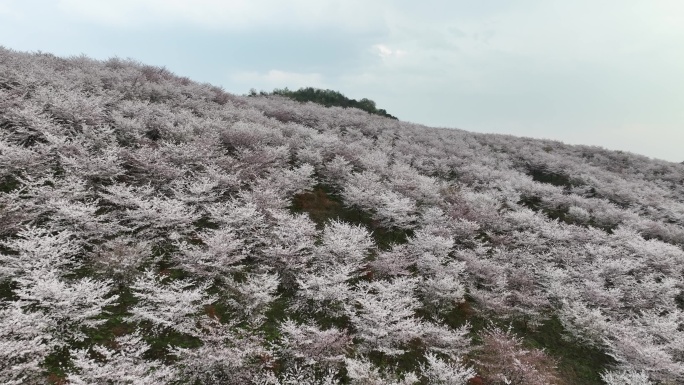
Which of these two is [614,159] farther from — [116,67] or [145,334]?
[116,67]

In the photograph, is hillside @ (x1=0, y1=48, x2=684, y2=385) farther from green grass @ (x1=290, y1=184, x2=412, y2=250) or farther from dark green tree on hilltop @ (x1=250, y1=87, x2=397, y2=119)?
dark green tree on hilltop @ (x1=250, y1=87, x2=397, y2=119)

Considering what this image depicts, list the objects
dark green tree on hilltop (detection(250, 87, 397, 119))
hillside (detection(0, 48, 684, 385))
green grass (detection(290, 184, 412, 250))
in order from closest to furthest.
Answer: hillside (detection(0, 48, 684, 385))
green grass (detection(290, 184, 412, 250))
dark green tree on hilltop (detection(250, 87, 397, 119))

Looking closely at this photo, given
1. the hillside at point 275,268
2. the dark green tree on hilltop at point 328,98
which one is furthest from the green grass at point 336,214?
the dark green tree on hilltop at point 328,98

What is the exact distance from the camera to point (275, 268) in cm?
1398

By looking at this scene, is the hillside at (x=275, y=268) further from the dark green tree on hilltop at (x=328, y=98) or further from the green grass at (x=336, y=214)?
the dark green tree on hilltop at (x=328, y=98)

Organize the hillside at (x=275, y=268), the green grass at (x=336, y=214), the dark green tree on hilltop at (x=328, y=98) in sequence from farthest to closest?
the dark green tree on hilltop at (x=328, y=98)
the green grass at (x=336, y=214)
the hillside at (x=275, y=268)

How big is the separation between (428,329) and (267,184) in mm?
10621

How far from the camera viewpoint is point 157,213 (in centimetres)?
1395

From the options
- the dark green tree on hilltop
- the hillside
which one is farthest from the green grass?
the dark green tree on hilltop

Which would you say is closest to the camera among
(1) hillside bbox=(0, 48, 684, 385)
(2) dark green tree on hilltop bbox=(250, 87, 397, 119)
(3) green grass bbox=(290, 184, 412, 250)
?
(1) hillside bbox=(0, 48, 684, 385)

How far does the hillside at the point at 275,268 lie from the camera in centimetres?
983

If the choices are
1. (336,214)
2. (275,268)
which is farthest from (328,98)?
(275,268)

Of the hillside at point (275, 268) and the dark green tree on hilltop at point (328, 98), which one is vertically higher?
the dark green tree on hilltop at point (328, 98)

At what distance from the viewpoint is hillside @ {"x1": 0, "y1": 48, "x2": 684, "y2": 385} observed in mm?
9828
